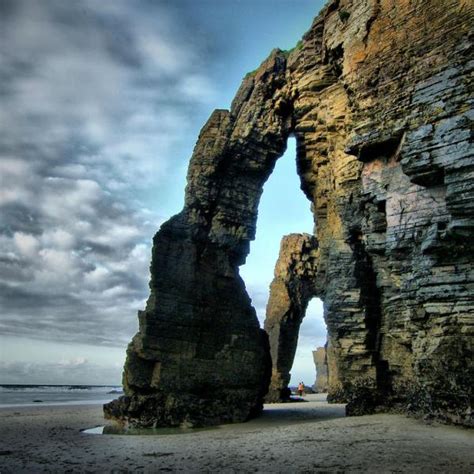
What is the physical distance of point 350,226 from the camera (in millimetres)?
22172

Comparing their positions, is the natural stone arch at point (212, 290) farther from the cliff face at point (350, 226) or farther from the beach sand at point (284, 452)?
the beach sand at point (284, 452)

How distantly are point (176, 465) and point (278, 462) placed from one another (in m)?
2.46

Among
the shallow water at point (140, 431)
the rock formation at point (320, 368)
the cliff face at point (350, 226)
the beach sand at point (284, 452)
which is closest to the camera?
the beach sand at point (284, 452)

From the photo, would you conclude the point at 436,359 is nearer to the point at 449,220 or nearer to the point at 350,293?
the point at 449,220

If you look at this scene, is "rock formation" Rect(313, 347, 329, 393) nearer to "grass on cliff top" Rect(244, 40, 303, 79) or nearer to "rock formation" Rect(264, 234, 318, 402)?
"rock formation" Rect(264, 234, 318, 402)

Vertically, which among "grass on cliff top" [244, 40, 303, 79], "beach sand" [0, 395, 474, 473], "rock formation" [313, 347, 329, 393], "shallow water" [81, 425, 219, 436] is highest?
"grass on cliff top" [244, 40, 303, 79]

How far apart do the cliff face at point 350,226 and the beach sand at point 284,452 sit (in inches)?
85.2

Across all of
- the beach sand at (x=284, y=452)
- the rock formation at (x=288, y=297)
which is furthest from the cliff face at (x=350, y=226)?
the rock formation at (x=288, y=297)

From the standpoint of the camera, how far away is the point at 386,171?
17.3 metres

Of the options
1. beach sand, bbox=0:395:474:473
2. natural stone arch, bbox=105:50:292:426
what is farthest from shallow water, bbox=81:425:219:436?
beach sand, bbox=0:395:474:473

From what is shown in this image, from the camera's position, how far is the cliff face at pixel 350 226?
13.8m

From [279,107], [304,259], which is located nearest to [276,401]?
[304,259]

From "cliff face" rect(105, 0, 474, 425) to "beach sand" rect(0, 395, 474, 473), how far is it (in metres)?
2.17

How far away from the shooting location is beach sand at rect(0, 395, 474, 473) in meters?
9.30
